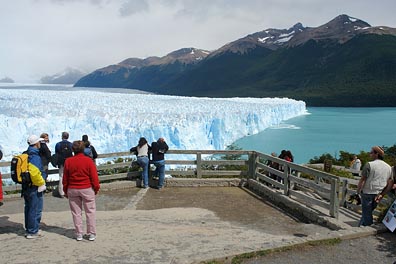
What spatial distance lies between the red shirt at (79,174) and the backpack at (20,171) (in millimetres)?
573

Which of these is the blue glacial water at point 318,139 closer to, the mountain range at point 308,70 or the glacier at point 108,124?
the glacier at point 108,124

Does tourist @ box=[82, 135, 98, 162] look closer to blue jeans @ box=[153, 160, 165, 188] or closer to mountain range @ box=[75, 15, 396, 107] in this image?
blue jeans @ box=[153, 160, 165, 188]

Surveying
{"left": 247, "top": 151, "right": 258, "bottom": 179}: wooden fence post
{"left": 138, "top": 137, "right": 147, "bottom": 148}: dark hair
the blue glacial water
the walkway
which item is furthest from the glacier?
{"left": 247, "top": 151, "right": 258, "bottom": 179}: wooden fence post

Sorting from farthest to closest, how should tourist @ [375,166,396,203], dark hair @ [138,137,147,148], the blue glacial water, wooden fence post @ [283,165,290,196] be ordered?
the blue glacial water → dark hair @ [138,137,147,148] → wooden fence post @ [283,165,290,196] → tourist @ [375,166,396,203]

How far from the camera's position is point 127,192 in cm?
896

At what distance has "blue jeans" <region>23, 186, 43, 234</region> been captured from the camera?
17.7ft

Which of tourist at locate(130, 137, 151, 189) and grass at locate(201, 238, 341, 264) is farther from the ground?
tourist at locate(130, 137, 151, 189)

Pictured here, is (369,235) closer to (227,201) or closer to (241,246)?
(241,246)

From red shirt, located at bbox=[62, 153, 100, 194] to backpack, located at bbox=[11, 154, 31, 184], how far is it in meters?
0.57

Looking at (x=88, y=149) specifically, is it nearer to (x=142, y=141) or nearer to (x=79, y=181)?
(x=142, y=141)

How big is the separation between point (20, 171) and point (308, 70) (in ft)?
431

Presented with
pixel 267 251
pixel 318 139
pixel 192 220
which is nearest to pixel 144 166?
pixel 192 220

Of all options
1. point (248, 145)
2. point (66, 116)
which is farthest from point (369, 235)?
point (248, 145)

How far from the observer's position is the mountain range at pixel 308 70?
328 ft
